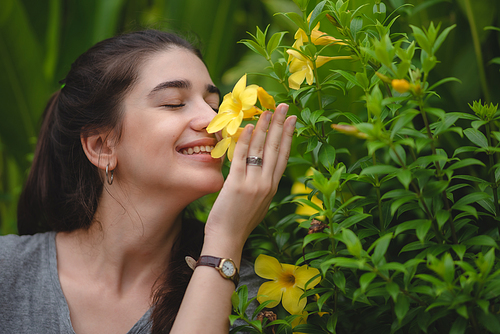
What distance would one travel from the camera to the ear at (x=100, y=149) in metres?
1.41

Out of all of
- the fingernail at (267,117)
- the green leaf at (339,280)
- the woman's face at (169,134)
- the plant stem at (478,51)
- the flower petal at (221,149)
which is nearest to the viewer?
the green leaf at (339,280)

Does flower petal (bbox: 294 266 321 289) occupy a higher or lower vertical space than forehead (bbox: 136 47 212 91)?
lower

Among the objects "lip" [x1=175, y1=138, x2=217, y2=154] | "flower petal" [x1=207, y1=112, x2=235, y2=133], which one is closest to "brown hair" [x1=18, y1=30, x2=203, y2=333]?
"lip" [x1=175, y1=138, x2=217, y2=154]

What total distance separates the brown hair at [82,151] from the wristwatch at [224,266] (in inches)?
11.7

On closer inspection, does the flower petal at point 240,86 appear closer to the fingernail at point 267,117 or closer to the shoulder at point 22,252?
the fingernail at point 267,117

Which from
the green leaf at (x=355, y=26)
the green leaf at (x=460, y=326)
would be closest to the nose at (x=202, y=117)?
the green leaf at (x=355, y=26)

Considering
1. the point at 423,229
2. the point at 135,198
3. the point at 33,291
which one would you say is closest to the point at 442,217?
the point at 423,229

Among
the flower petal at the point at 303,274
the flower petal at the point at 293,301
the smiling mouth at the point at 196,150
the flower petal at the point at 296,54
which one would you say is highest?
the flower petal at the point at 296,54

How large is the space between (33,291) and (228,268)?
30.2 inches

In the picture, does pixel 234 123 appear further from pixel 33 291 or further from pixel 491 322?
pixel 33 291

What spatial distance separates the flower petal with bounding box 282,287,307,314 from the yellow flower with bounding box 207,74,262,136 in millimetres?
457

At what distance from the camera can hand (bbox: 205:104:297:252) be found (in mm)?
1090

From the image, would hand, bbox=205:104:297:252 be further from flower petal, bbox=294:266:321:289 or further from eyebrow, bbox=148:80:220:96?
eyebrow, bbox=148:80:220:96

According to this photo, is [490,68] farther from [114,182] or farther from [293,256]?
[114,182]
